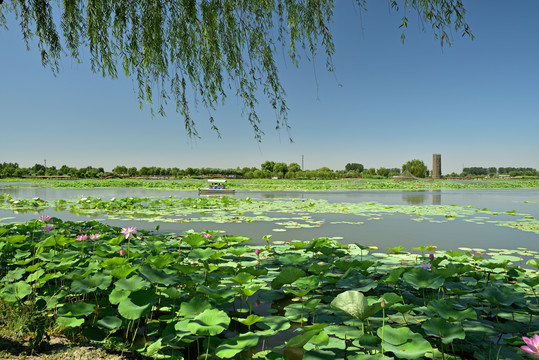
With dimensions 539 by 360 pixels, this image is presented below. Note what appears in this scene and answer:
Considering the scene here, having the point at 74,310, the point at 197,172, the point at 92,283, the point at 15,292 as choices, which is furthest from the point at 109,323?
the point at 197,172

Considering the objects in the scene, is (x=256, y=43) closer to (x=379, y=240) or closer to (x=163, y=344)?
(x=163, y=344)

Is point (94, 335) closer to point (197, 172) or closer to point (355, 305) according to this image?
point (355, 305)

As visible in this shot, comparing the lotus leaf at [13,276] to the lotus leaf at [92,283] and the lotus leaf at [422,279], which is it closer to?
the lotus leaf at [92,283]

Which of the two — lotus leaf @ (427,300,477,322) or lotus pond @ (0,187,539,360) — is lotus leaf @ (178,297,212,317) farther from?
lotus leaf @ (427,300,477,322)

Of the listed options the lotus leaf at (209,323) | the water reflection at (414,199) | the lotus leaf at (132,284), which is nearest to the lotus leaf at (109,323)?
the lotus leaf at (132,284)

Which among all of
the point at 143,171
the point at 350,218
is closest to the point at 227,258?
the point at 350,218

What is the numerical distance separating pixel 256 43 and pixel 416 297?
247 cm

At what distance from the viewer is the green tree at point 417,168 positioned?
195 feet

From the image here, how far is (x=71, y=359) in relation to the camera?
1234 millimetres

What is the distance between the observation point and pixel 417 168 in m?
59.6

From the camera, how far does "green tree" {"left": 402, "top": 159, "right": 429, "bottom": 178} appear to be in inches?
2339

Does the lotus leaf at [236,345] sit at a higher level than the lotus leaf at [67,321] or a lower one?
higher

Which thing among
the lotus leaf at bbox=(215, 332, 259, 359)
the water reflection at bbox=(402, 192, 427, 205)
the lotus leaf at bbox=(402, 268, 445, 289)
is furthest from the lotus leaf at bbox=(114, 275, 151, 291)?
the water reflection at bbox=(402, 192, 427, 205)

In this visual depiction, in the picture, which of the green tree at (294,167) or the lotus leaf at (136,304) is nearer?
the lotus leaf at (136,304)
